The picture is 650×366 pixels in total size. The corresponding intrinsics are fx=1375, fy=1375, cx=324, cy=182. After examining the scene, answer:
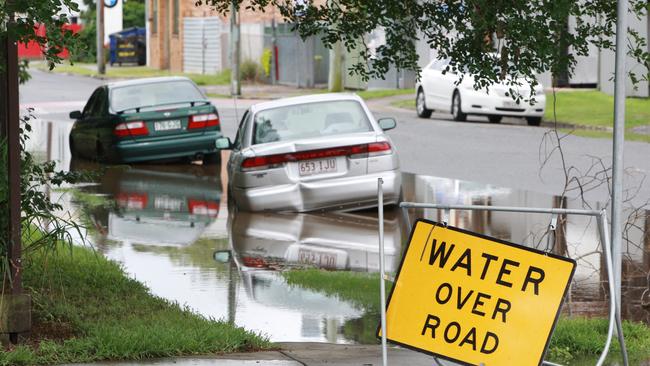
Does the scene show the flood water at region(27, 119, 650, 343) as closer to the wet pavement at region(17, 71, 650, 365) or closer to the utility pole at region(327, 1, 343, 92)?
the wet pavement at region(17, 71, 650, 365)

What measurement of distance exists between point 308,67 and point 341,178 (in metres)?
30.5

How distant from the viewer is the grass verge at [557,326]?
835 centimetres

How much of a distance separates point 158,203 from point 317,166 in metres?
2.75

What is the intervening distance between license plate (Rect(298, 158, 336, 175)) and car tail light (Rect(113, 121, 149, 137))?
21.0ft

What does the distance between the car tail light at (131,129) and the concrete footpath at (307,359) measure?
13.7 metres

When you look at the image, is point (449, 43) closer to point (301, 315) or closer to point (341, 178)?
point (301, 315)

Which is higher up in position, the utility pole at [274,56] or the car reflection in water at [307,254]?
the utility pole at [274,56]

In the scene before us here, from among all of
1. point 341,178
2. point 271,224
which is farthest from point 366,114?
point 271,224

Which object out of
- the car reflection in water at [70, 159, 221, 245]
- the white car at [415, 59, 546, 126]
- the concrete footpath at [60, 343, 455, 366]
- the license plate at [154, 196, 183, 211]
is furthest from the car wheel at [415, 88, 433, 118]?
the concrete footpath at [60, 343, 455, 366]

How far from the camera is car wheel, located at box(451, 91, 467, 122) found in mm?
30672

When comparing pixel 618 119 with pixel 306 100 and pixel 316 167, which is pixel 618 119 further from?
pixel 306 100

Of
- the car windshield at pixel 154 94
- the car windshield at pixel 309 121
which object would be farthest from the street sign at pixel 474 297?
the car windshield at pixel 154 94

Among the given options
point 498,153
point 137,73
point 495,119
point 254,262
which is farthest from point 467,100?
point 137,73

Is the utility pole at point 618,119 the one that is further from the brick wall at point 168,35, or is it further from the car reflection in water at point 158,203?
the brick wall at point 168,35
